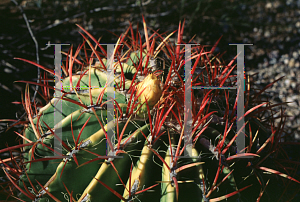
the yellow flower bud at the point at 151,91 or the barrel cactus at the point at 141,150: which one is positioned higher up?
the yellow flower bud at the point at 151,91

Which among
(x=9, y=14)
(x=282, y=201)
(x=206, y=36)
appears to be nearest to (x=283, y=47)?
(x=206, y=36)

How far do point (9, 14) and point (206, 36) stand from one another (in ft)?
5.00

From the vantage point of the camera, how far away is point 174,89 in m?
0.72

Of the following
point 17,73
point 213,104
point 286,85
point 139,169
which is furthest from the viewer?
point 286,85

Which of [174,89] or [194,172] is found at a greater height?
[174,89]

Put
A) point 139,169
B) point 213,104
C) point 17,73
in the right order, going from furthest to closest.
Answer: point 17,73
point 213,104
point 139,169

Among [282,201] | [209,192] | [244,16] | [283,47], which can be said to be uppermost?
[244,16]

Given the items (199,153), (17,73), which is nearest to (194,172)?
(199,153)

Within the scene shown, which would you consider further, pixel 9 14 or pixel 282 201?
pixel 9 14

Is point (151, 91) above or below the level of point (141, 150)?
above

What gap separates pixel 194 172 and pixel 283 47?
1.91 m

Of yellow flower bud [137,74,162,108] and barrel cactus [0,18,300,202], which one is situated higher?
yellow flower bud [137,74,162,108]

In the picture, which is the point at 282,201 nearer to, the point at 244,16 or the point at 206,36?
the point at 206,36

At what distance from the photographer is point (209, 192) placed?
640 millimetres
